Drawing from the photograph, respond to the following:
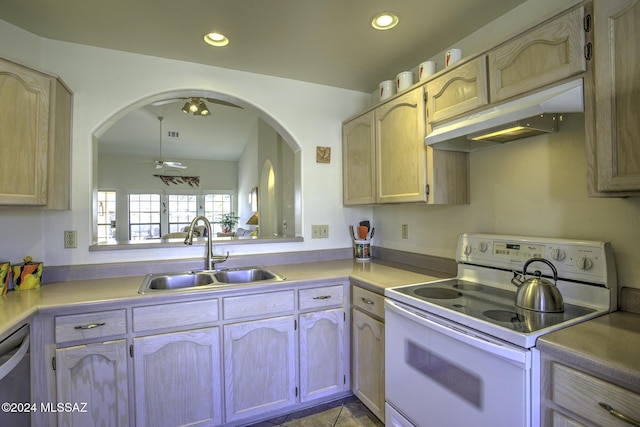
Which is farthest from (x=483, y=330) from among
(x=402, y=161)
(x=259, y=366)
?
(x=259, y=366)

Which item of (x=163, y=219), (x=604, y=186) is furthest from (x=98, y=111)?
(x=163, y=219)

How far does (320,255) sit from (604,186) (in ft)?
6.02

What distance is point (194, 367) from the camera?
164 cm

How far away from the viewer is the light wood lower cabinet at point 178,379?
154 centimetres

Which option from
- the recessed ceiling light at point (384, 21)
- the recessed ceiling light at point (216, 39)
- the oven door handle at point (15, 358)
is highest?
the recessed ceiling light at point (216, 39)

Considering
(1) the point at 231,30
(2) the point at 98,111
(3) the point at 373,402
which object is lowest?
(3) the point at 373,402

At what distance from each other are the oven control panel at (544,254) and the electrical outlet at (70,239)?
228 cm

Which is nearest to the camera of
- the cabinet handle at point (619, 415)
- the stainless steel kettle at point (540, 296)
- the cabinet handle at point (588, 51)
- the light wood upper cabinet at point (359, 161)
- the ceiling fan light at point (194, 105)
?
the cabinet handle at point (619, 415)

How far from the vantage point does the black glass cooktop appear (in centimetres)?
111

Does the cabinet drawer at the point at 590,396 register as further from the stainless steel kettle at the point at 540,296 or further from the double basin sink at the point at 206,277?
Answer: the double basin sink at the point at 206,277

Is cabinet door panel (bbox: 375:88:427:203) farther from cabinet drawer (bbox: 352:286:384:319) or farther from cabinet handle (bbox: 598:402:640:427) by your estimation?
cabinet handle (bbox: 598:402:640:427)

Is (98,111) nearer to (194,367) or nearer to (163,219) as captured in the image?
(194,367)

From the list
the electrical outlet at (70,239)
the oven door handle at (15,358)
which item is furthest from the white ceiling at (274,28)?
the oven door handle at (15,358)

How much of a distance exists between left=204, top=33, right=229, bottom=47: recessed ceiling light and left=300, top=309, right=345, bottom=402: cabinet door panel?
5.67 feet
